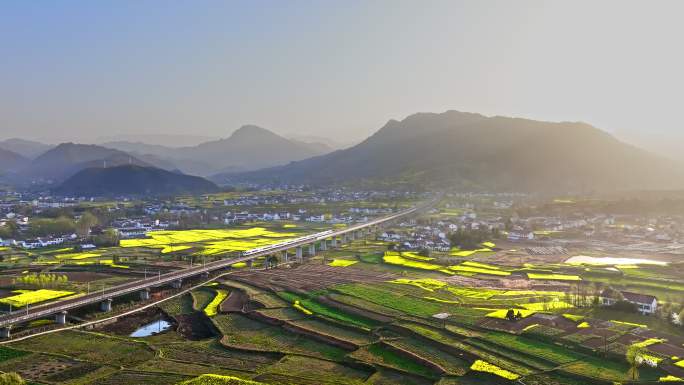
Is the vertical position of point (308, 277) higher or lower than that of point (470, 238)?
lower

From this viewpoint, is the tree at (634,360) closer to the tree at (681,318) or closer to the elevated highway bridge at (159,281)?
the tree at (681,318)

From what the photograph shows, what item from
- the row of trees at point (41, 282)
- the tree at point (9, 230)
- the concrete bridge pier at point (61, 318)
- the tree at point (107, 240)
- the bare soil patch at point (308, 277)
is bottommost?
the bare soil patch at point (308, 277)

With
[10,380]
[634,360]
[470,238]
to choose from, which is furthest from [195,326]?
[470,238]

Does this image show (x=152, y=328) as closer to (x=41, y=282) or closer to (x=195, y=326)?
(x=195, y=326)

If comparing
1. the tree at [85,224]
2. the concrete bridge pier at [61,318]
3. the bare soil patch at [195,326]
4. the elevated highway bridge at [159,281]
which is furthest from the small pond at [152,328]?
the tree at [85,224]

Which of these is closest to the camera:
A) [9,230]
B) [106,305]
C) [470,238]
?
[106,305]

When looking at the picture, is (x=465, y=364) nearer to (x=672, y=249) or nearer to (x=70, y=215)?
(x=672, y=249)

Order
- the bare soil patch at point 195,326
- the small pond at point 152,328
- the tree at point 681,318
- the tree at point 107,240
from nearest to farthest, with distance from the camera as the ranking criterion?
the tree at point 681,318 → the bare soil patch at point 195,326 → the small pond at point 152,328 → the tree at point 107,240
